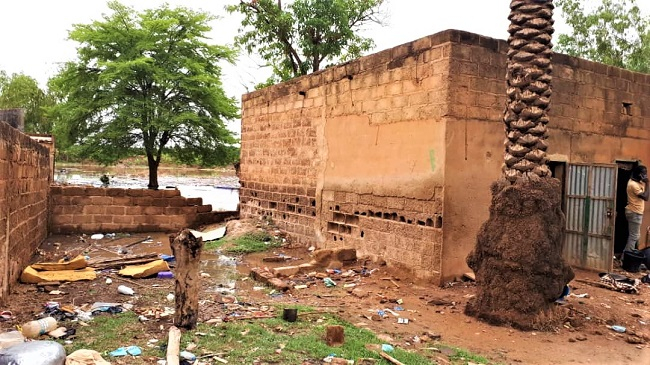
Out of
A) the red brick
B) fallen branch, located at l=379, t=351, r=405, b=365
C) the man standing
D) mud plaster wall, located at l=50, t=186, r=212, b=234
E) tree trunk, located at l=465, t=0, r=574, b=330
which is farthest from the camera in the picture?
the red brick

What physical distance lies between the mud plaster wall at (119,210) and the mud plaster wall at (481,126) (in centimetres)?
883

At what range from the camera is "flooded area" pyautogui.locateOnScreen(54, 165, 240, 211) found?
29597 millimetres

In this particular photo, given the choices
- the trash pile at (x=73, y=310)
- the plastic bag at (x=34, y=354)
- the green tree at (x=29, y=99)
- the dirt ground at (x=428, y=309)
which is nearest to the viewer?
the plastic bag at (x=34, y=354)

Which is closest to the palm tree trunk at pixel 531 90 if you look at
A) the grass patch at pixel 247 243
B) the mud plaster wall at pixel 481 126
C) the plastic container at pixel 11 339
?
the mud plaster wall at pixel 481 126

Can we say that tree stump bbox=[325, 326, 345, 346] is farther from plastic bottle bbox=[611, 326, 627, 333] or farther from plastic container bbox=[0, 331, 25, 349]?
plastic bottle bbox=[611, 326, 627, 333]

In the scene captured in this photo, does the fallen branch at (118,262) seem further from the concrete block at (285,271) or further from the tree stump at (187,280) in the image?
the tree stump at (187,280)

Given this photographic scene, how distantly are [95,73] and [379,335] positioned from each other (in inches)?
761

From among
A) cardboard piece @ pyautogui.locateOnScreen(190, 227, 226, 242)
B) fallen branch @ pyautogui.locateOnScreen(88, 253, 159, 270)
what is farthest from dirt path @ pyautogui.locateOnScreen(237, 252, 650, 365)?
cardboard piece @ pyautogui.locateOnScreen(190, 227, 226, 242)

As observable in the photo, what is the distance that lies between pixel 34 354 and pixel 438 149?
5.62m

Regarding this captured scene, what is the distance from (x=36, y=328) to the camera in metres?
4.54

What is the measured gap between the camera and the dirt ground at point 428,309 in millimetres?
5070

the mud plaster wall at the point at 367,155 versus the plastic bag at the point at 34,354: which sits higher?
the mud plaster wall at the point at 367,155

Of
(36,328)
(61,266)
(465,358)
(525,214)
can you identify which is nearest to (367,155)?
(525,214)

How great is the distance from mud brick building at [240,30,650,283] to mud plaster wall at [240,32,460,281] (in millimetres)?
23
